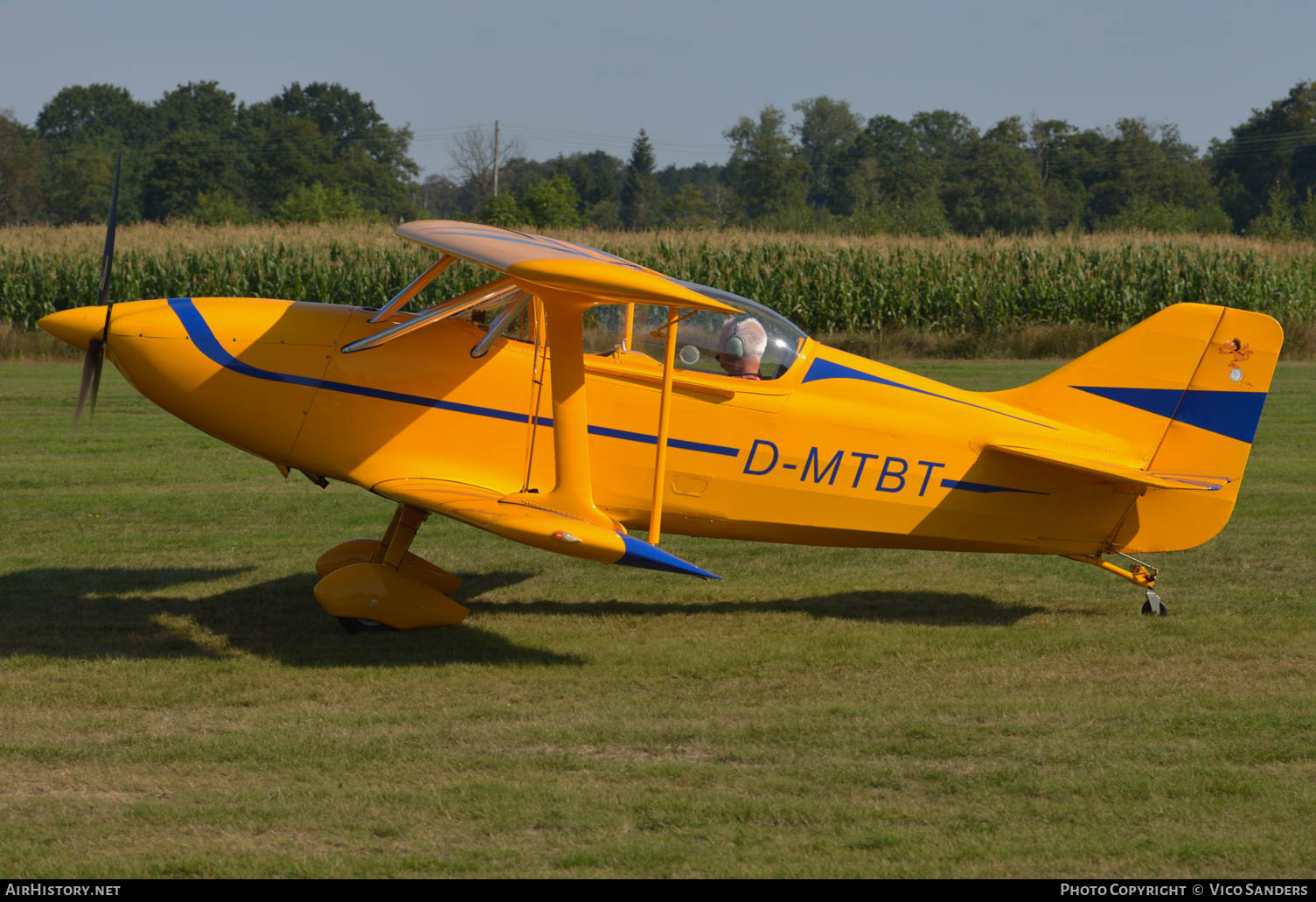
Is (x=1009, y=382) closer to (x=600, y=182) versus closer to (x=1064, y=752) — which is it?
(x=1064, y=752)

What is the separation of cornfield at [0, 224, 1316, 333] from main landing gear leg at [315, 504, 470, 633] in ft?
59.8

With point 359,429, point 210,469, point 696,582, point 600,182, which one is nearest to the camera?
point 359,429

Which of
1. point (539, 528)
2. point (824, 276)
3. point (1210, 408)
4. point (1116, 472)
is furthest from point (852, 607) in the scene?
point (824, 276)

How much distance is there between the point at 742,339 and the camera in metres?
7.73

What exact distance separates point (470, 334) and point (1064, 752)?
4.25 m

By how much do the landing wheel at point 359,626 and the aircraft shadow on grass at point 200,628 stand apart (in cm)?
5

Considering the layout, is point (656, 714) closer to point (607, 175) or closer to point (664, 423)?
point (664, 423)

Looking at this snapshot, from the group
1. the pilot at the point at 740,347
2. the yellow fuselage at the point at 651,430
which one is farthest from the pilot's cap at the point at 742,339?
the yellow fuselage at the point at 651,430

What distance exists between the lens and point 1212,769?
5340 millimetres

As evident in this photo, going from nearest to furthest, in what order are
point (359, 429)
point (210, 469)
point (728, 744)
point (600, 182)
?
point (728, 744) < point (359, 429) < point (210, 469) < point (600, 182)

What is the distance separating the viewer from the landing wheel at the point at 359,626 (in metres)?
7.66

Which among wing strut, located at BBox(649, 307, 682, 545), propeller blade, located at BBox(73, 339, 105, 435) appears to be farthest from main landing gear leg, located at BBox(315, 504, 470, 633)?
propeller blade, located at BBox(73, 339, 105, 435)

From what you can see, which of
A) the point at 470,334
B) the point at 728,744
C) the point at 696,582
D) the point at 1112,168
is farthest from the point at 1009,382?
the point at 1112,168

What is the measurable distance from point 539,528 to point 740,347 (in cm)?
199
